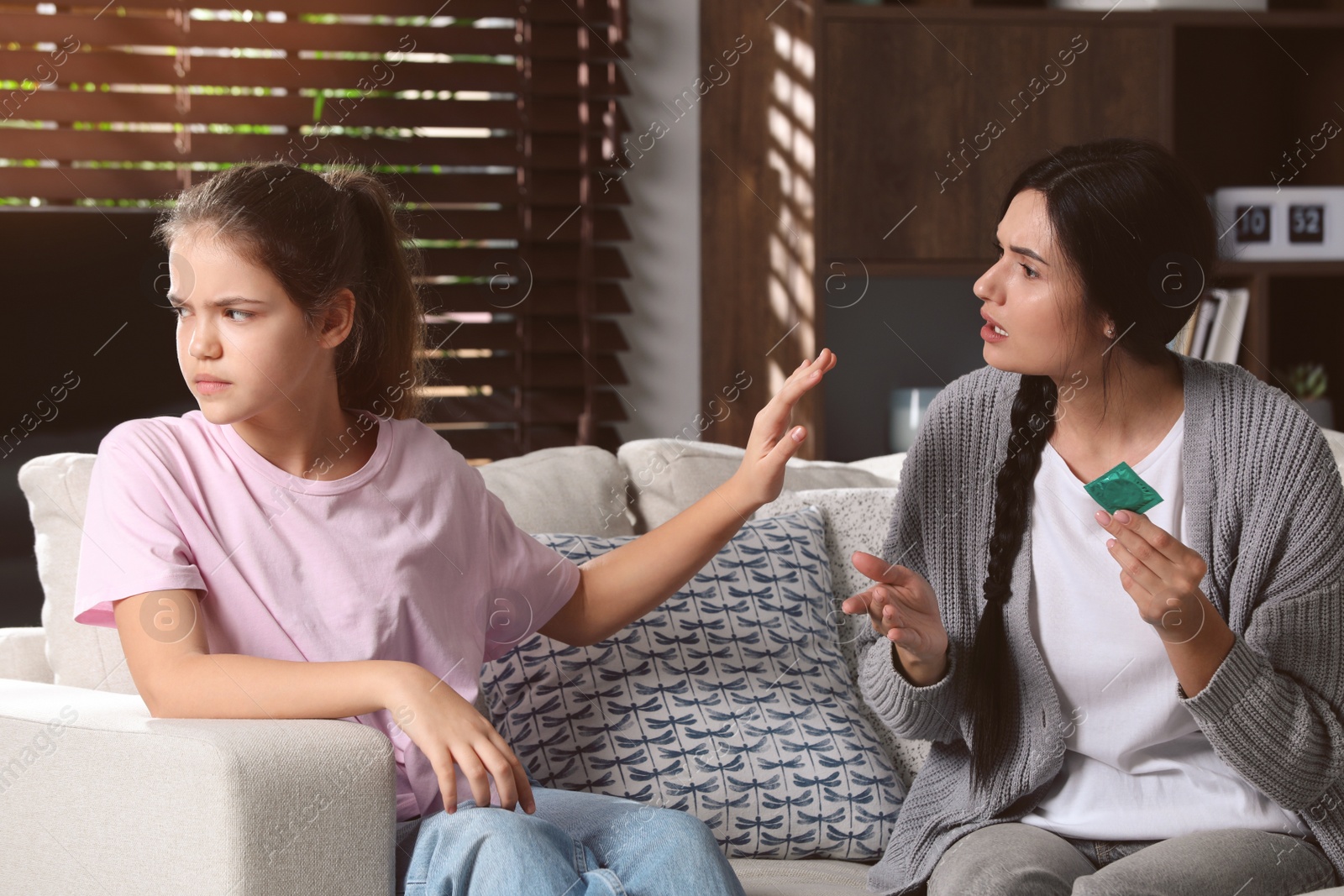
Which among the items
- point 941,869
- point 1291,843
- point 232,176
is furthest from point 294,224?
point 1291,843

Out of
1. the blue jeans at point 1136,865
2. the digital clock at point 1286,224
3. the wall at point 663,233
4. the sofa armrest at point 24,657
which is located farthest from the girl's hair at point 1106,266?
the digital clock at point 1286,224

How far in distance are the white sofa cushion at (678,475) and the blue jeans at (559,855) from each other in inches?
25.3

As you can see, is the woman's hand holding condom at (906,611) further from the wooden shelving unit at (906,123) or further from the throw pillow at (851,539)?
the wooden shelving unit at (906,123)

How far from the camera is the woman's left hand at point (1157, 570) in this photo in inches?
40.8

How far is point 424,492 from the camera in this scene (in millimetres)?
1241

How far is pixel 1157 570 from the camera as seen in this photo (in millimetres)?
1035

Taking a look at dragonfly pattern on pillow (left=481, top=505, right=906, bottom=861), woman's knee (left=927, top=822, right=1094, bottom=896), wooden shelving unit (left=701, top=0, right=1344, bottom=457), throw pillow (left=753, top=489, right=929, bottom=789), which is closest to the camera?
woman's knee (left=927, top=822, right=1094, bottom=896)

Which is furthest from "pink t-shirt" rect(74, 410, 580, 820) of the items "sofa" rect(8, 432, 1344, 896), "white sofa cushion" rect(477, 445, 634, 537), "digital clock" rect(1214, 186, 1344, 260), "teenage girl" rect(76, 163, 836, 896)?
"digital clock" rect(1214, 186, 1344, 260)

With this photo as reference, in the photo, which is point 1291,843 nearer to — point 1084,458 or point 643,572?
point 1084,458

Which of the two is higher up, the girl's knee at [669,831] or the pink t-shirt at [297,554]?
the pink t-shirt at [297,554]

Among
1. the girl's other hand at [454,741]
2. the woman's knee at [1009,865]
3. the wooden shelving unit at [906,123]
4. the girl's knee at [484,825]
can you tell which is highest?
the wooden shelving unit at [906,123]

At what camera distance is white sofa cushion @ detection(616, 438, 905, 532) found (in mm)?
1723

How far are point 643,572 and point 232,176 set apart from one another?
1.88 feet

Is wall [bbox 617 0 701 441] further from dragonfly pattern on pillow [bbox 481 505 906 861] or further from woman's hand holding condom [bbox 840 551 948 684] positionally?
woman's hand holding condom [bbox 840 551 948 684]
